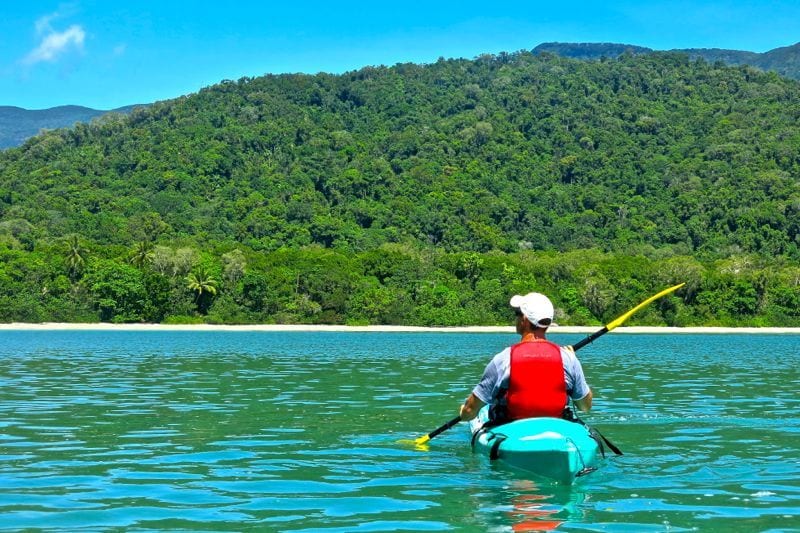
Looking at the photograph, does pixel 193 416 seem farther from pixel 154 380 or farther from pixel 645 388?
pixel 645 388

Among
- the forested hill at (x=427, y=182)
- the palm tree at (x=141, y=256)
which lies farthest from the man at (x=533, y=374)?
the forested hill at (x=427, y=182)

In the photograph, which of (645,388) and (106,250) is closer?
(645,388)

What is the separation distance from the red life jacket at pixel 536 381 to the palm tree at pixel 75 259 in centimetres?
9657

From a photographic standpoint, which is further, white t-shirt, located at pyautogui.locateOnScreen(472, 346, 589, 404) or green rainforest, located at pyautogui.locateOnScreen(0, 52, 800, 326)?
green rainforest, located at pyautogui.locateOnScreen(0, 52, 800, 326)

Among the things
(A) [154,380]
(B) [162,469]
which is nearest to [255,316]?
(A) [154,380]

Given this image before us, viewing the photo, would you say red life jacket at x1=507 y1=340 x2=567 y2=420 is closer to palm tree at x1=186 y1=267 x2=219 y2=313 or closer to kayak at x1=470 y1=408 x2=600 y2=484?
kayak at x1=470 y1=408 x2=600 y2=484

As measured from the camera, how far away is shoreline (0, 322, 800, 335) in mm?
90750

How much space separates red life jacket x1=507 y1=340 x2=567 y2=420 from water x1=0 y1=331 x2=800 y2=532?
876 millimetres

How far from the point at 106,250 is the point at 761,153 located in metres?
107

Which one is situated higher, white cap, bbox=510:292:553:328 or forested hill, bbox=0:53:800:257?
forested hill, bbox=0:53:800:257

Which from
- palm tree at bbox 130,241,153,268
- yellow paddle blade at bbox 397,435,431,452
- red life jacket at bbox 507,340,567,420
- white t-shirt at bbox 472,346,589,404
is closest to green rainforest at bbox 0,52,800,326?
palm tree at bbox 130,241,153,268

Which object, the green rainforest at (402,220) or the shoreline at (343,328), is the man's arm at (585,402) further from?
the green rainforest at (402,220)

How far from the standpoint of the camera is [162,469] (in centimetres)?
1308

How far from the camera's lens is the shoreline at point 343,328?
90750mm
